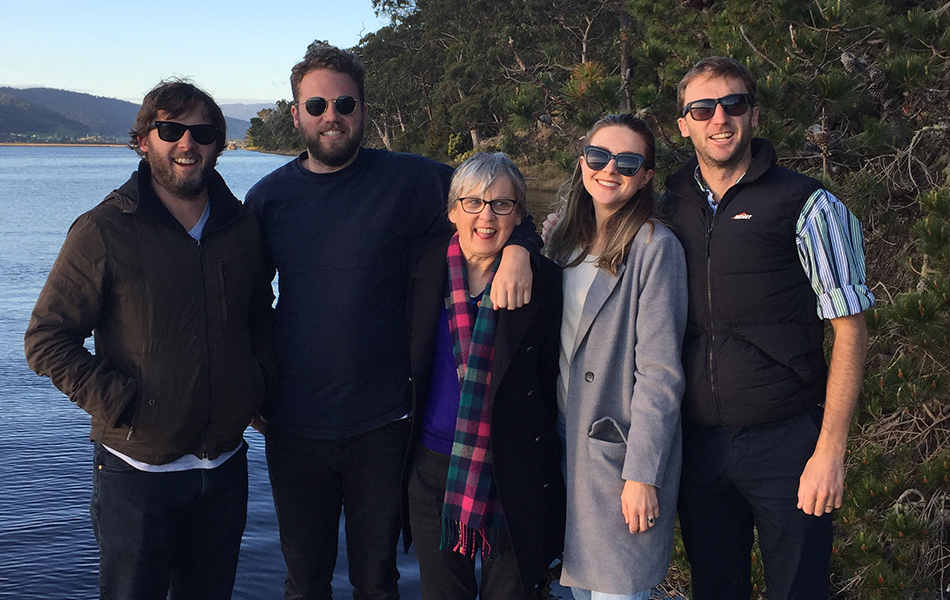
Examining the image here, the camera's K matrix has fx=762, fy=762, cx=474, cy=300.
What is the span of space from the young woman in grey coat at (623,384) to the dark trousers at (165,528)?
1218 mm

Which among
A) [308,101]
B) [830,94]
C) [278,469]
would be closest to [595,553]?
[278,469]

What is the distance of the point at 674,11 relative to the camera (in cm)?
664

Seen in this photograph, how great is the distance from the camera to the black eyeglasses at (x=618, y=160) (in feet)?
7.82

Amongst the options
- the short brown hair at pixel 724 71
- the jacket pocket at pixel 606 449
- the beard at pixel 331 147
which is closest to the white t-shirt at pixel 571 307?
the jacket pocket at pixel 606 449

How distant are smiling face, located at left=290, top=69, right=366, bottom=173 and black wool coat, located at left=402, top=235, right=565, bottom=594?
725 mm

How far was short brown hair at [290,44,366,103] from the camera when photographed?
3.03 metres

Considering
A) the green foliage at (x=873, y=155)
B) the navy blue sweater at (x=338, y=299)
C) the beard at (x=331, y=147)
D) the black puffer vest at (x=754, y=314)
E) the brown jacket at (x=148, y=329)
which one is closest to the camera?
the black puffer vest at (x=754, y=314)

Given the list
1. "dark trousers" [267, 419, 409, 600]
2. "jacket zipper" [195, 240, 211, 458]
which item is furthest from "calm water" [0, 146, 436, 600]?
"jacket zipper" [195, 240, 211, 458]

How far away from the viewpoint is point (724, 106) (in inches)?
98.3

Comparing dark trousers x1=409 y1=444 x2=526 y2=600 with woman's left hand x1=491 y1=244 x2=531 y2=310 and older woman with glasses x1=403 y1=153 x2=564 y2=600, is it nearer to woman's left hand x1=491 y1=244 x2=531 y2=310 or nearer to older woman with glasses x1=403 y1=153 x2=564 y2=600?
older woman with glasses x1=403 y1=153 x2=564 y2=600

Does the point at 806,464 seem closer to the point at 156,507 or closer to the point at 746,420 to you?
the point at 746,420

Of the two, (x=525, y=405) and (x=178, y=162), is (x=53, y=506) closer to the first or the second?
(x=178, y=162)

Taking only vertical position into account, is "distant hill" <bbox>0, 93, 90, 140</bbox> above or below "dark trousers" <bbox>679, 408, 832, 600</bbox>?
above

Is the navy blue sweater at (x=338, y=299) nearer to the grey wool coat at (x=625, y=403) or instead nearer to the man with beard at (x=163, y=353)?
the man with beard at (x=163, y=353)
